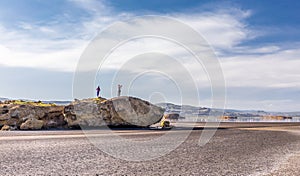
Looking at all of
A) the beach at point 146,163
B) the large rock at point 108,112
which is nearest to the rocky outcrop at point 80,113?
the large rock at point 108,112

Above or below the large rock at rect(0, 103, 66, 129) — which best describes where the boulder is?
below

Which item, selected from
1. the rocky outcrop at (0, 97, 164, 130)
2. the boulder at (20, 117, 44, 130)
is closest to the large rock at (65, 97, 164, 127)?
the rocky outcrop at (0, 97, 164, 130)

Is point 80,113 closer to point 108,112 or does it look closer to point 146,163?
point 108,112

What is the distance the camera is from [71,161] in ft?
43.6

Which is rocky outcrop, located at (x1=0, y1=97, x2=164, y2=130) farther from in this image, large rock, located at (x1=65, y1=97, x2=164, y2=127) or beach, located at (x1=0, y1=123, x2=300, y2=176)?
beach, located at (x1=0, y1=123, x2=300, y2=176)

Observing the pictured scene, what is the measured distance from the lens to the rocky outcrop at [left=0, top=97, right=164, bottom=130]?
112 ft

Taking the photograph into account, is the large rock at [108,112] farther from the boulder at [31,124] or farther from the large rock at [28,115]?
the boulder at [31,124]

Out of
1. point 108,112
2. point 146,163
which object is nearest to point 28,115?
point 108,112

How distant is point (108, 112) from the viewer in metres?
36.4

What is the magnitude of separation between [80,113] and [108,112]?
3.10 meters

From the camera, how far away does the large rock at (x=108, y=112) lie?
35469 millimetres

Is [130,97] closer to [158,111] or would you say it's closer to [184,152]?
[158,111]

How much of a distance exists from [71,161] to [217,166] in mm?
5917

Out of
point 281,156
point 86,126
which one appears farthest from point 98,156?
point 86,126
